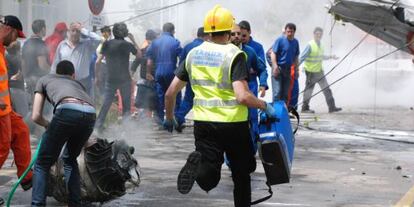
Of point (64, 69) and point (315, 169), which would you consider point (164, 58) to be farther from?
point (64, 69)

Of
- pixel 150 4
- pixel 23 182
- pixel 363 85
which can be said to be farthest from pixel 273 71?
pixel 150 4

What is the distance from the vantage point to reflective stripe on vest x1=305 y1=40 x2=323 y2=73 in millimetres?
17453

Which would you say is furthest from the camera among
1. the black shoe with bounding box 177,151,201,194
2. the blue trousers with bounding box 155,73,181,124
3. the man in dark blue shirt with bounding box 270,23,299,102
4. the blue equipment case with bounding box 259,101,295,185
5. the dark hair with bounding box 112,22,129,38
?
the man in dark blue shirt with bounding box 270,23,299,102

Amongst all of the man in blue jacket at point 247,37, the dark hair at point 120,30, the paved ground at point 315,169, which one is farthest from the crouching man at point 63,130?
the dark hair at point 120,30

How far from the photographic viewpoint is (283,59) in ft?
47.4

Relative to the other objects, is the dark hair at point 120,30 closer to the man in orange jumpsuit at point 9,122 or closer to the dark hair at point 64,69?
the man in orange jumpsuit at point 9,122

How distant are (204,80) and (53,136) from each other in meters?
1.28

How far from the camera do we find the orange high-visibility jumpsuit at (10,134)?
684 cm

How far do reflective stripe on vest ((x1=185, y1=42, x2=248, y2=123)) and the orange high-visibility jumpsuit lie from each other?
1891mm

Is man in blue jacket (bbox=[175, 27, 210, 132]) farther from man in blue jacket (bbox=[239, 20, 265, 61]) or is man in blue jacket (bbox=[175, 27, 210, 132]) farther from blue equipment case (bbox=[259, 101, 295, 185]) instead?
blue equipment case (bbox=[259, 101, 295, 185])

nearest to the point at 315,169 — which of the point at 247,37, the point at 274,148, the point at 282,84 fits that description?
the point at 247,37

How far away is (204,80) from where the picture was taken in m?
5.79

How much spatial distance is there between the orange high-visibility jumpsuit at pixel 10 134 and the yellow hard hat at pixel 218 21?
2038 millimetres

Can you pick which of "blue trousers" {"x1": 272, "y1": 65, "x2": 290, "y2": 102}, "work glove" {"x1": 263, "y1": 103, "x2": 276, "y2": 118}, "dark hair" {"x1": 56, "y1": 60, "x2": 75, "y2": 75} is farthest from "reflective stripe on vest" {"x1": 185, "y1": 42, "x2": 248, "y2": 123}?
"blue trousers" {"x1": 272, "y1": 65, "x2": 290, "y2": 102}
